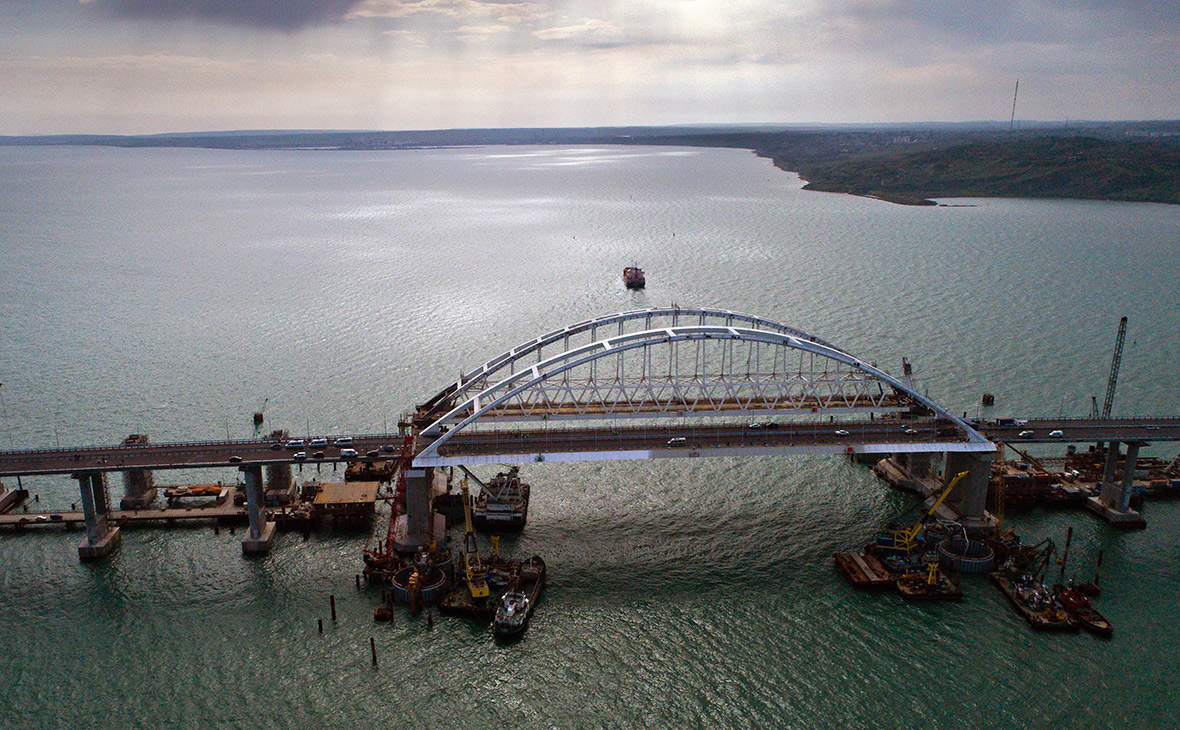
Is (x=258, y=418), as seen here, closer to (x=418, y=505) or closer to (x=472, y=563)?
(x=418, y=505)

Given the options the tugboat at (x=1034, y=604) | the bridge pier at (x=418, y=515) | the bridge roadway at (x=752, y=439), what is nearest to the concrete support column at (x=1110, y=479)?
the bridge roadway at (x=752, y=439)

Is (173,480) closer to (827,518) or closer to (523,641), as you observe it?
(523,641)

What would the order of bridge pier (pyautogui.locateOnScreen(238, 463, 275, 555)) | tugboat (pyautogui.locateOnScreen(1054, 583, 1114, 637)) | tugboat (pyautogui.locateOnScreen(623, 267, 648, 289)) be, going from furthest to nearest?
tugboat (pyautogui.locateOnScreen(623, 267, 648, 289)), bridge pier (pyautogui.locateOnScreen(238, 463, 275, 555)), tugboat (pyautogui.locateOnScreen(1054, 583, 1114, 637))

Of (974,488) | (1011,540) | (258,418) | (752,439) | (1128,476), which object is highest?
(752,439)

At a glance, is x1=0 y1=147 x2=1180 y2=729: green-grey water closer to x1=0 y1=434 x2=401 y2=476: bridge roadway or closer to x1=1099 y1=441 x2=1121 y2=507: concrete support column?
x1=1099 y1=441 x2=1121 y2=507: concrete support column

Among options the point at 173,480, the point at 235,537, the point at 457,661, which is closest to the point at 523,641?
the point at 457,661

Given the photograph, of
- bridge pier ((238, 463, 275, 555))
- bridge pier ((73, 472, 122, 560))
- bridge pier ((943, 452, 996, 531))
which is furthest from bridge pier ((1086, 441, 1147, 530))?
bridge pier ((73, 472, 122, 560))

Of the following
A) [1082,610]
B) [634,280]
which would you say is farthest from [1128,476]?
[634,280]
